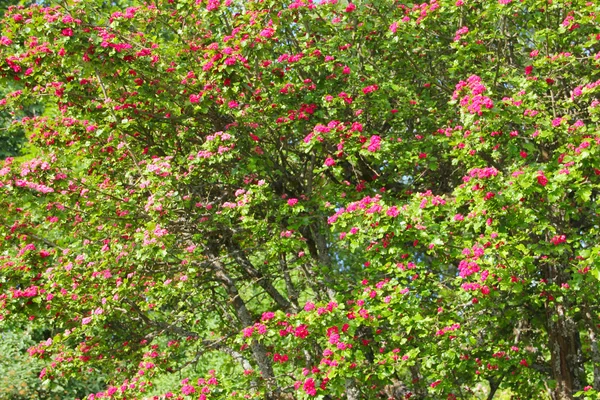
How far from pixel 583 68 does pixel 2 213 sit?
7.30 metres

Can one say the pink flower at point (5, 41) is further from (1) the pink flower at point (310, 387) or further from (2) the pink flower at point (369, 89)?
(1) the pink flower at point (310, 387)

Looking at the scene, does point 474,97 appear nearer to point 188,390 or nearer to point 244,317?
point 188,390

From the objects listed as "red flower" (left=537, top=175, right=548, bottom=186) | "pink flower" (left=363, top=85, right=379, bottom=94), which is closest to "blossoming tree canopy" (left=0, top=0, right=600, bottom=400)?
"red flower" (left=537, top=175, right=548, bottom=186)

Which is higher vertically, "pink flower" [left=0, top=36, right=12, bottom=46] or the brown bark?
"pink flower" [left=0, top=36, right=12, bottom=46]

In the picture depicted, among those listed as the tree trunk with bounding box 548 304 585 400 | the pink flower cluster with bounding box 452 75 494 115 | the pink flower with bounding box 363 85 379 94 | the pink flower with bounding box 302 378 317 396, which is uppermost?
the pink flower with bounding box 363 85 379 94

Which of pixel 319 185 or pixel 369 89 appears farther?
pixel 319 185

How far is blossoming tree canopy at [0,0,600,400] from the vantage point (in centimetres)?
607

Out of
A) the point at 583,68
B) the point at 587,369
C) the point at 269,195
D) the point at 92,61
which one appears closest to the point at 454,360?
the point at 587,369

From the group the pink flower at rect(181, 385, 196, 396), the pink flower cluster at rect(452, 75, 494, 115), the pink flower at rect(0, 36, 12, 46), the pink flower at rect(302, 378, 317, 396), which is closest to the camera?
the pink flower cluster at rect(452, 75, 494, 115)

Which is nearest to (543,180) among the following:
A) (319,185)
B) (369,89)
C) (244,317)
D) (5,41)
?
(369,89)

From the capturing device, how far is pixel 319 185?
8797mm

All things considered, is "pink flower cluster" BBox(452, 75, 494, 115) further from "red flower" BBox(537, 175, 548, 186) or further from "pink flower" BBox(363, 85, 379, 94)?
"pink flower" BBox(363, 85, 379, 94)

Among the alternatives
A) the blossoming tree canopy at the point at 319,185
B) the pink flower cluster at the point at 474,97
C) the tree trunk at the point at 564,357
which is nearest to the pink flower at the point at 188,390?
the blossoming tree canopy at the point at 319,185

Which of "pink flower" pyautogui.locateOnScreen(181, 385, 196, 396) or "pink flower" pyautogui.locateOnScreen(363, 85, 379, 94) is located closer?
"pink flower" pyautogui.locateOnScreen(181, 385, 196, 396)
